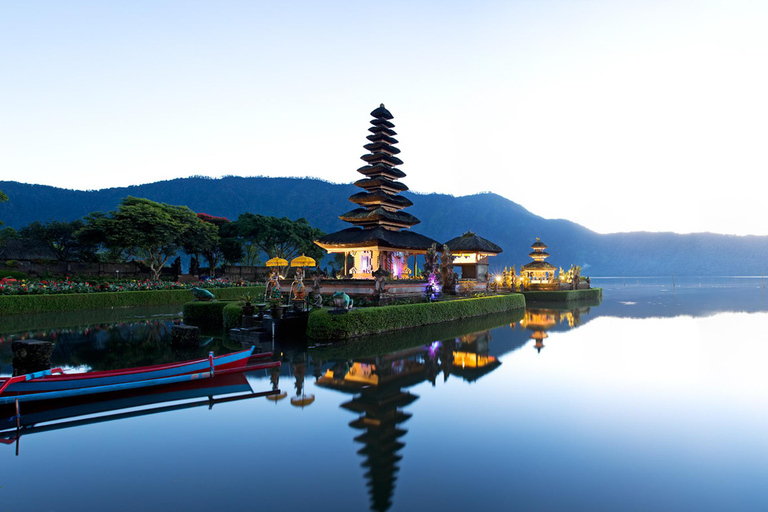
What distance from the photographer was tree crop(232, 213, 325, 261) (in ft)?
180

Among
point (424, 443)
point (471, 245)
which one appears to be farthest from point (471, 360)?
point (471, 245)

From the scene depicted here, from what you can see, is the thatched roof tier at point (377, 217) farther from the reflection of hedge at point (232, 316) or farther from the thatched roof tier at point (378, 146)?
the reflection of hedge at point (232, 316)

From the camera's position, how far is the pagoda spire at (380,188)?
30812 millimetres

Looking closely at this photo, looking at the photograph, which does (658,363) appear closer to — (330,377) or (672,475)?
(672,475)

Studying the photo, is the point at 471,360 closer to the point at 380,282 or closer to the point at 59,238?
the point at 380,282

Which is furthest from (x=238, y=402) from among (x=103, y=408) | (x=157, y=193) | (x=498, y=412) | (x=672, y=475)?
(x=157, y=193)

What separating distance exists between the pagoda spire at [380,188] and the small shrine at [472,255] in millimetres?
11349

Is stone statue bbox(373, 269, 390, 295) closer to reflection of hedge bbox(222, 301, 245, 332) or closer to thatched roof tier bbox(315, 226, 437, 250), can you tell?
thatched roof tier bbox(315, 226, 437, 250)

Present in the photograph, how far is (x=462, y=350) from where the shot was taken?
16.0 m

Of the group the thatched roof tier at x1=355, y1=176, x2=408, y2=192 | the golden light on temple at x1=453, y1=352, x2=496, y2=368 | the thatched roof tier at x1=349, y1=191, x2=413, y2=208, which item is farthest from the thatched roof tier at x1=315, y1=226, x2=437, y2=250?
the golden light on temple at x1=453, y1=352, x2=496, y2=368

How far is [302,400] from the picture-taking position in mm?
9477

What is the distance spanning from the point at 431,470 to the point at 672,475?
3454mm

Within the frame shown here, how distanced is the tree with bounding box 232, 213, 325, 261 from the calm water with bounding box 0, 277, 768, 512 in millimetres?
41816

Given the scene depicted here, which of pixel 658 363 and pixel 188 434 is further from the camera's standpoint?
pixel 658 363
